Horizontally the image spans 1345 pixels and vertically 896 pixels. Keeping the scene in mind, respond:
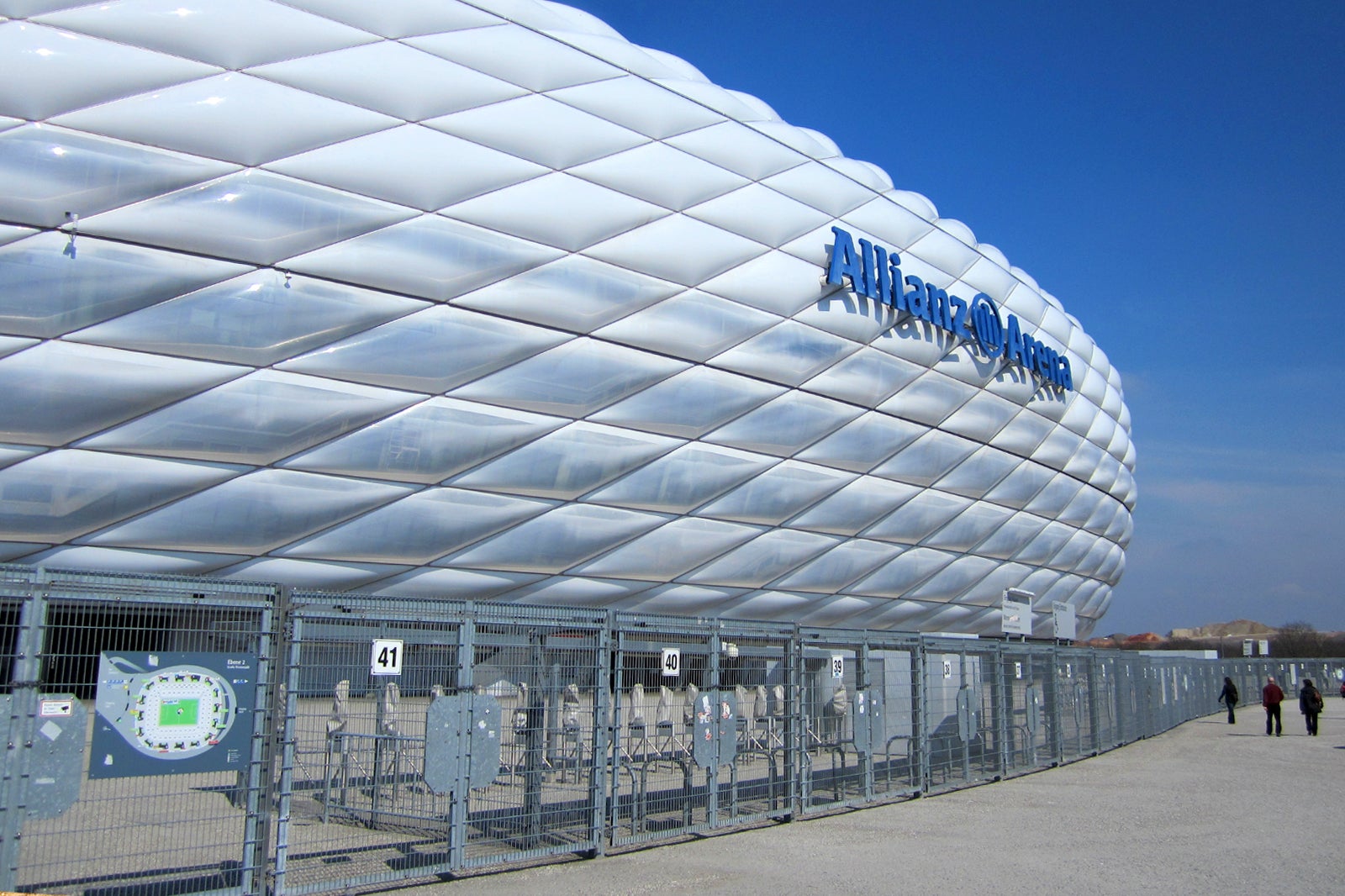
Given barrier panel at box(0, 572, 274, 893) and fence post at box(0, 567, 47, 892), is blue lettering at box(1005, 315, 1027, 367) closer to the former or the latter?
barrier panel at box(0, 572, 274, 893)

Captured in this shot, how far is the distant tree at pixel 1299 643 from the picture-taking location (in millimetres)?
68188

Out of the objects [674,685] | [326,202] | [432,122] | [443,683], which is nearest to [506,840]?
[443,683]

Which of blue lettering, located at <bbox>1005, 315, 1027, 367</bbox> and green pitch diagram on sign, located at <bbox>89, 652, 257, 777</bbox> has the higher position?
blue lettering, located at <bbox>1005, 315, 1027, 367</bbox>

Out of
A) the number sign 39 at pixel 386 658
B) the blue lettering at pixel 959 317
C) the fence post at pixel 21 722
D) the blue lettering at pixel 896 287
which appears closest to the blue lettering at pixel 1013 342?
the blue lettering at pixel 959 317

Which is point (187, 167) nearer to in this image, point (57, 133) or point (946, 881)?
point (57, 133)

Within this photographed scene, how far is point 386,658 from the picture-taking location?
5.84 m

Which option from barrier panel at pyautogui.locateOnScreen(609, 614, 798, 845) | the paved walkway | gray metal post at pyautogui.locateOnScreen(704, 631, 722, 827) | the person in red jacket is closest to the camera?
the paved walkway

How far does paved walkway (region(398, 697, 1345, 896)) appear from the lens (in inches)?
233

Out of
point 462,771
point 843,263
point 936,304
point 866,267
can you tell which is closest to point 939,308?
point 936,304

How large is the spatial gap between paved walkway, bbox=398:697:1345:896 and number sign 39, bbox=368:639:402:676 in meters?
1.22

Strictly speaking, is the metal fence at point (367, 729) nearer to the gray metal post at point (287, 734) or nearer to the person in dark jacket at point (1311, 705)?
the gray metal post at point (287, 734)

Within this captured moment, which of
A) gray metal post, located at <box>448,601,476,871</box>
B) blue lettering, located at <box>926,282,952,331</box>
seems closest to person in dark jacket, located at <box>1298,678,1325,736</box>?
blue lettering, located at <box>926,282,952,331</box>

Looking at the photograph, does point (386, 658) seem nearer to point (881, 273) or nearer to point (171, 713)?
point (171, 713)

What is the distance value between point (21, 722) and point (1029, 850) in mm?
6129
